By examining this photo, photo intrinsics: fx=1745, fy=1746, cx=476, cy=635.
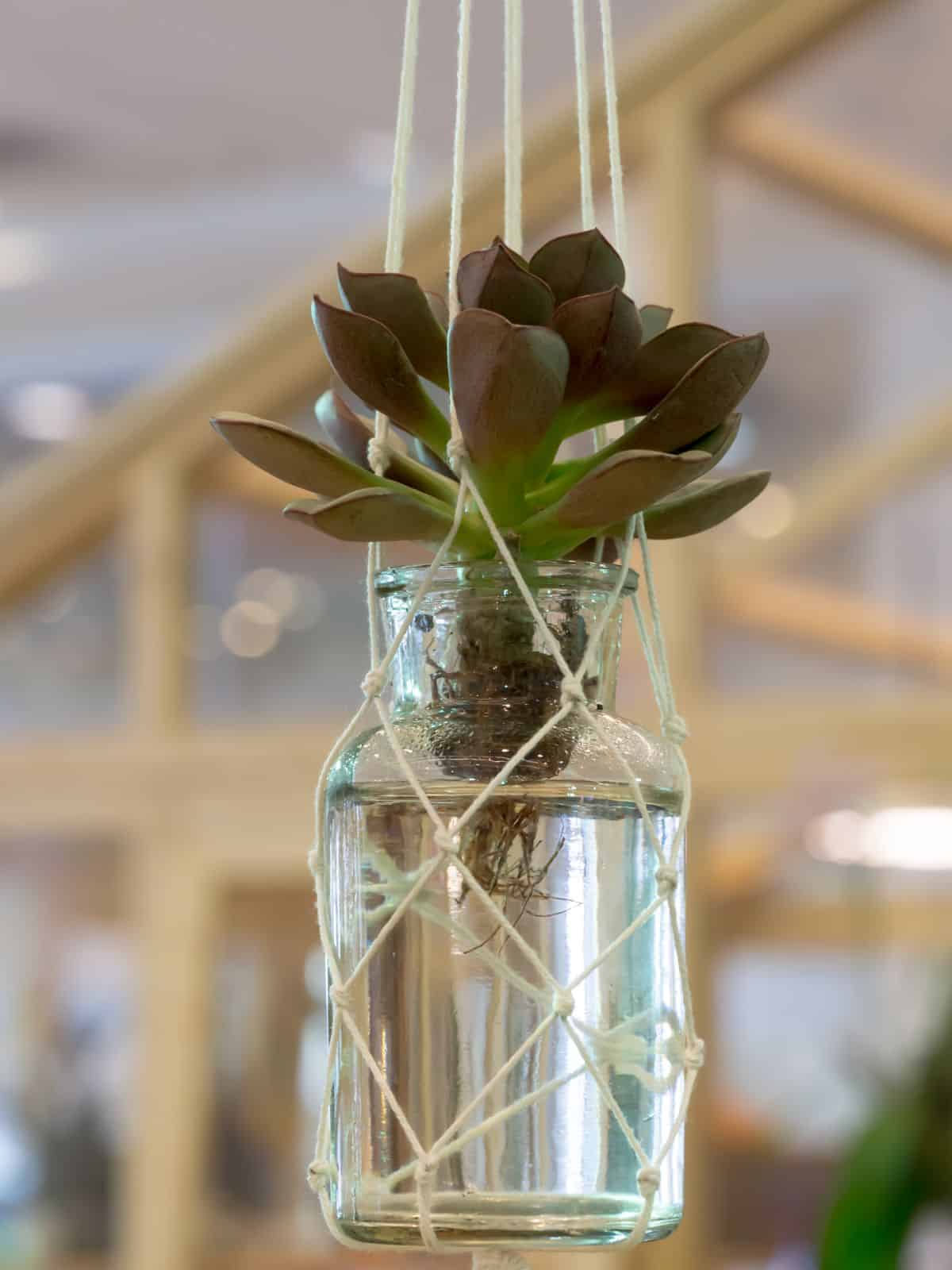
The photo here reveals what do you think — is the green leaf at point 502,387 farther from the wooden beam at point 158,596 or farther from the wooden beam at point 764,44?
the wooden beam at point 158,596

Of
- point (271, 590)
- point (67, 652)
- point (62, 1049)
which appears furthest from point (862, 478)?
point (62, 1049)

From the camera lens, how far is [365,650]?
1.93 m

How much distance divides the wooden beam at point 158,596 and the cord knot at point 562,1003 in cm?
169

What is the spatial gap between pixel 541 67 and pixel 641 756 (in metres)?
1.80

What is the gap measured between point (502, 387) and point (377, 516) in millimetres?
34

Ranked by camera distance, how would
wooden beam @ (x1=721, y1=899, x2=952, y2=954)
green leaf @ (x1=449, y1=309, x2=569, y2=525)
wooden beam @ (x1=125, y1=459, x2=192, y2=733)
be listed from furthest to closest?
wooden beam @ (x1=125, y1=459, x2=192, y2=733)
wooden beam @ (x1=721, y1=899, x2=952, y2=954)
green leaf @ (x1=449, y1=309, x2=569, y2=525)

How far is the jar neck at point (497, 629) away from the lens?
0.34 metres

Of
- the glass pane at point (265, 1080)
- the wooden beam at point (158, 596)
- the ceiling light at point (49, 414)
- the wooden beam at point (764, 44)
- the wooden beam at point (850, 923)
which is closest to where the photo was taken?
the wooden beam at point (850, 923)

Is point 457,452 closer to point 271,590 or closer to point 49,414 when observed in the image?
point 271,590

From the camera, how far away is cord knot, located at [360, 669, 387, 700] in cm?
33

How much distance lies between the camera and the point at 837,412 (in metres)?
1.71

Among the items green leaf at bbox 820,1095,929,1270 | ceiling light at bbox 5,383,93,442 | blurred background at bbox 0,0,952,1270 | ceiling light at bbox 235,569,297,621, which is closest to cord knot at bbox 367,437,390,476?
green leaf at bbox 820,1095,929,1270

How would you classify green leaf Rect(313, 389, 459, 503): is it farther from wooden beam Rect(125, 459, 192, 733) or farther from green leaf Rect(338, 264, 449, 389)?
wooden beam Rect(125, 459, 192, 733)

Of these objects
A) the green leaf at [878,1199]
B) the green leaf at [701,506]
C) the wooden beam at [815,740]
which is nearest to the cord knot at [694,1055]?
the green leaf at [701,506]
